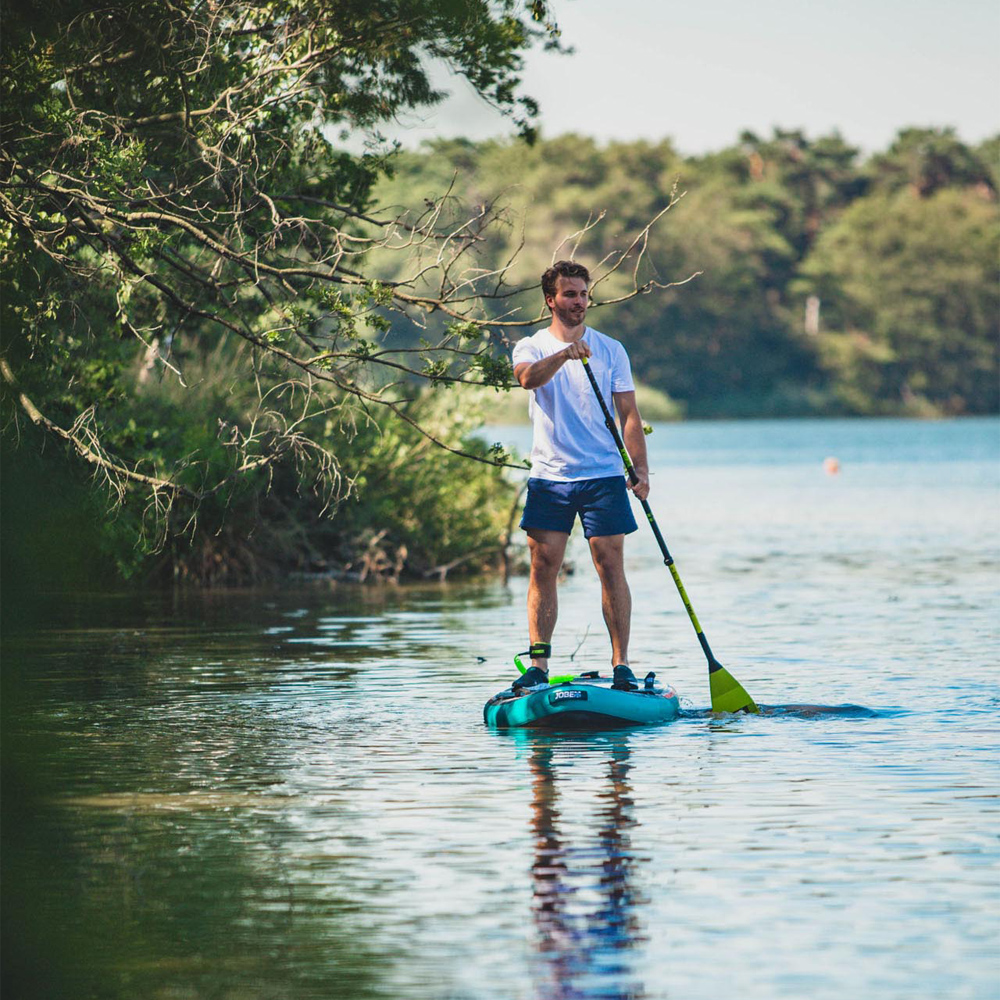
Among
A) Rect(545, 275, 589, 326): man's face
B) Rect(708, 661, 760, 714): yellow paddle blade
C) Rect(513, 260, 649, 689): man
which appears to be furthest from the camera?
Rect(708, 661, 760, 714): yellow paddle blade

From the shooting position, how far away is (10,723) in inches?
485

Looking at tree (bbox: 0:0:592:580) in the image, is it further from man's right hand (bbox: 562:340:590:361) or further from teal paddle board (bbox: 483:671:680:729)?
teal paddle board (bbox: 483:671:680:729)

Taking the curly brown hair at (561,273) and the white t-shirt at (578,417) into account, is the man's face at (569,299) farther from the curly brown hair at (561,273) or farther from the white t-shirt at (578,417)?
the white t-shirt at (578,417)

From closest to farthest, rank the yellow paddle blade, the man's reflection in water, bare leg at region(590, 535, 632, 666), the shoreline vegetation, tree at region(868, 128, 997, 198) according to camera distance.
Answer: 1. the man's reflection in water
2. bare leg at region(590, 535, 632, 666)
3. the yellow paddle blade
4. the shoreline vegetation
5. tree at region(868, 128, 997, 198)

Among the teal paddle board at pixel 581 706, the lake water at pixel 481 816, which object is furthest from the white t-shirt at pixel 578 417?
the lake water at pixel 481 816

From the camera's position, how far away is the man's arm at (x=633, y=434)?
11.4 metres

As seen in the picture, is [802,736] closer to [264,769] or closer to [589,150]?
[264,769]

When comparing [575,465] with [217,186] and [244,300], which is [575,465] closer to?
[217,186]

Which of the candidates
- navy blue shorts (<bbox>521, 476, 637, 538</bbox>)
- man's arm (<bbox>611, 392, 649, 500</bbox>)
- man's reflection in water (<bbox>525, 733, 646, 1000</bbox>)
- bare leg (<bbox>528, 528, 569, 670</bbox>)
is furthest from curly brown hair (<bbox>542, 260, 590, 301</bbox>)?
man's reflection in water (<bbox>525, 733, 646, 1000</bbox>)

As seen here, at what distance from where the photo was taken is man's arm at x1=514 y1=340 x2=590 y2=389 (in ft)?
36.0

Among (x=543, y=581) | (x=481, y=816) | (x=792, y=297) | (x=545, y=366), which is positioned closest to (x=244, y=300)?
(x=543, y=581)

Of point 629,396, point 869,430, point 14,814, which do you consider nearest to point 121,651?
point 629,396

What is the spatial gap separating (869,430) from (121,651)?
76587 millimetres

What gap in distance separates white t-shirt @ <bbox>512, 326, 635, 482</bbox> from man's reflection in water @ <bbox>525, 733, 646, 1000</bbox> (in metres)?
1.75
